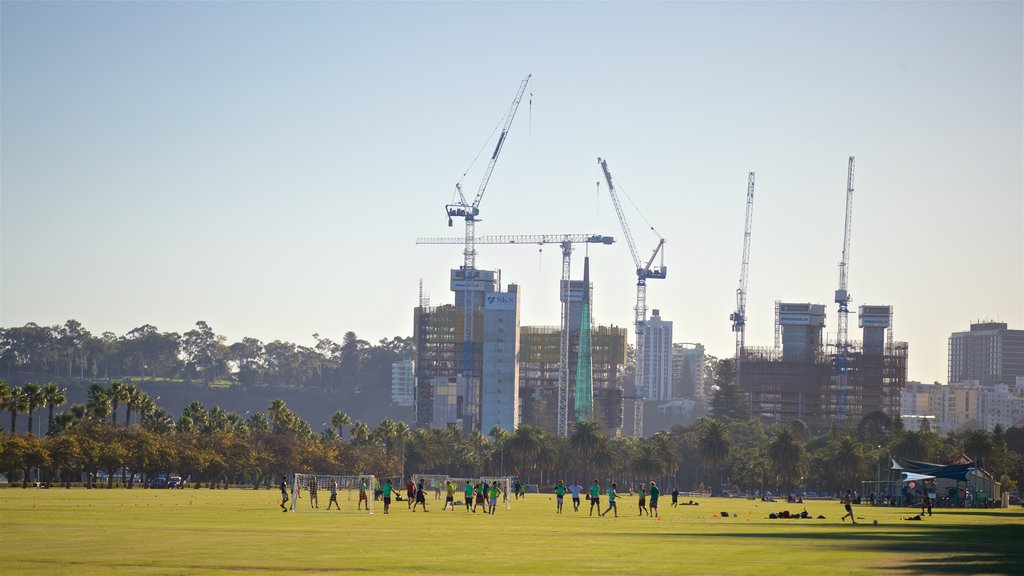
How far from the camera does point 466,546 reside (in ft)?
156

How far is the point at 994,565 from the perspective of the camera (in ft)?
136

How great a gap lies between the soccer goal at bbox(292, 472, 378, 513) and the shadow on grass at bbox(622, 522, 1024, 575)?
28.7m

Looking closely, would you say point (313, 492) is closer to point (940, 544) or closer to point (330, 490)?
point (330, 490)

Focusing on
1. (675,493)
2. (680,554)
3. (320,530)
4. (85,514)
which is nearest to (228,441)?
(675,493)

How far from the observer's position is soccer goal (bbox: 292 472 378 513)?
275ft

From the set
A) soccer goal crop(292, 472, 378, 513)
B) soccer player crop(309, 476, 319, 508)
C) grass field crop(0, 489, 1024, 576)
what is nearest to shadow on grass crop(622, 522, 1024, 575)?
grass field crop(0, 489, 1024, 576)

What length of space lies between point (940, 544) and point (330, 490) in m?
61.3

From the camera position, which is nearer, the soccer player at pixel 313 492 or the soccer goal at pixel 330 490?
the soccer goal at pixel 330 490

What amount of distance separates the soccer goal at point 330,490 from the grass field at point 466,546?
9.72m

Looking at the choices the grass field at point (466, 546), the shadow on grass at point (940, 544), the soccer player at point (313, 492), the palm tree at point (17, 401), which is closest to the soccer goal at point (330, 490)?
the soccer player at point (313, 492)

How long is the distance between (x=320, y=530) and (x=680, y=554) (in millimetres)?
18025

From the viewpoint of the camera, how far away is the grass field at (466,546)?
38.5 metres

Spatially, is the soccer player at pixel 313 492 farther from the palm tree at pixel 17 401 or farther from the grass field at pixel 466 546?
the palm tree at pixel 17 401

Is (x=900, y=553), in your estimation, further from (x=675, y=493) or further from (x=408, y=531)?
(x=675, y=493)
